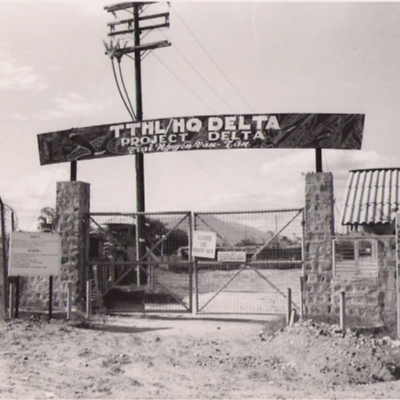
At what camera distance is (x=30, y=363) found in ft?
26.2

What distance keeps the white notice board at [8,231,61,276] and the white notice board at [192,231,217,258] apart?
312cm

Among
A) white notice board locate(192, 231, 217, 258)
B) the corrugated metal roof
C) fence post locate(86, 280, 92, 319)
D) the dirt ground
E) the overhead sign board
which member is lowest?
the dirt ground

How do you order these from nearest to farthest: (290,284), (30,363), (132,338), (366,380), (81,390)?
(81,390), (366,380), (30,363), (132,338), (290,284)

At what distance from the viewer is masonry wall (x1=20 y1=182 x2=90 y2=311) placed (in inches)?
514

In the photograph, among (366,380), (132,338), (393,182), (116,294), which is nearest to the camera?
(366,380)

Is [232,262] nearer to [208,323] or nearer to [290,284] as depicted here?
[208,323]

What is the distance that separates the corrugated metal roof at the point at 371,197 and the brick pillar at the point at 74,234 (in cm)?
877

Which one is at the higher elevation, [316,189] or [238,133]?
[238,133]

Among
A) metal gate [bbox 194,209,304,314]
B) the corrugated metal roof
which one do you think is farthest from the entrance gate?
the corrugated metal roof

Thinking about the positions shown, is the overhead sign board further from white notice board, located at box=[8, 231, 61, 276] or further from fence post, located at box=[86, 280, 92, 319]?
fence post, located at box=[86, 280, 92, 319]

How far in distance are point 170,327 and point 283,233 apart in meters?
3.28

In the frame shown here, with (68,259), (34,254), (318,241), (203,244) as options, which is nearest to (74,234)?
(68,259)

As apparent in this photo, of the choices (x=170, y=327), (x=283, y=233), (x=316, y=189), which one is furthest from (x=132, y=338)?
(x=316, y=189)

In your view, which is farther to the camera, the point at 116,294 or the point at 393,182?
the point at 393,182
